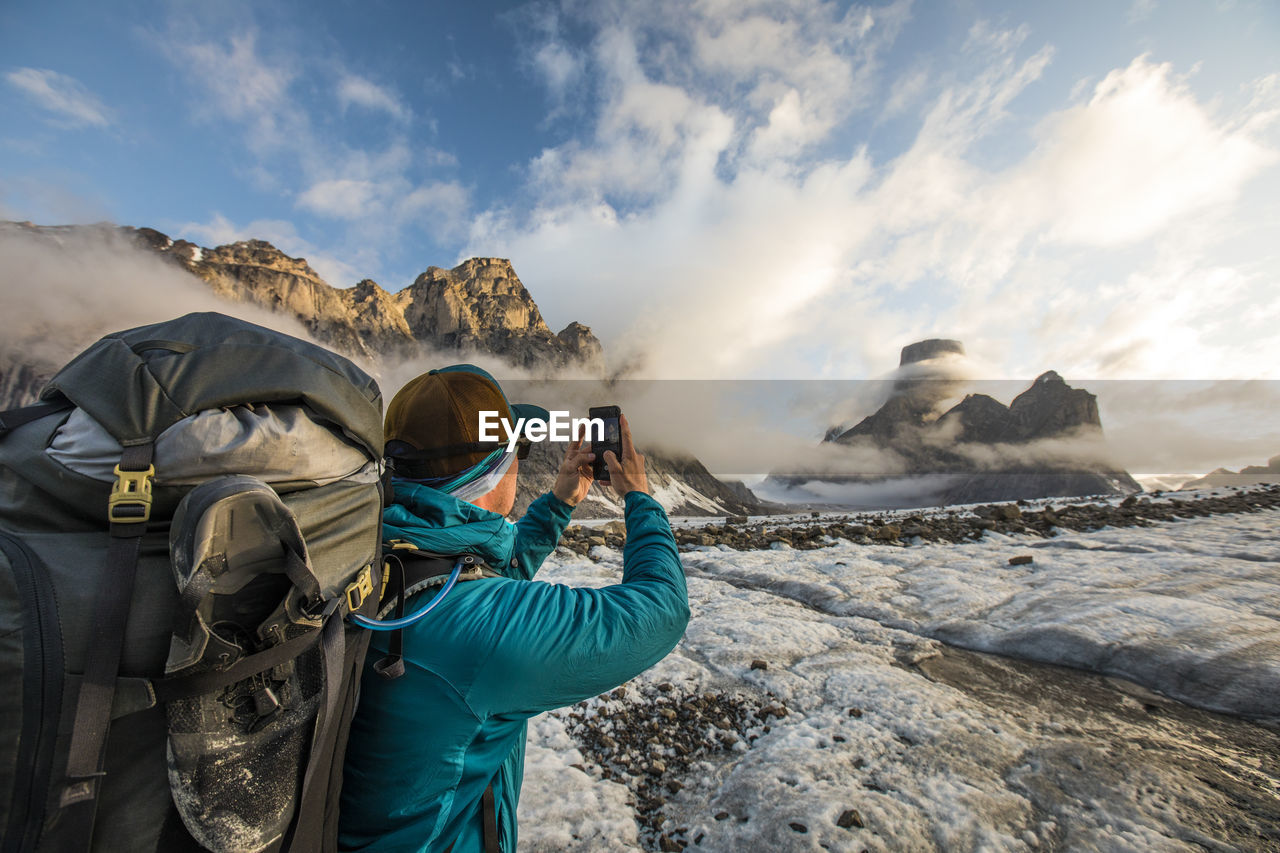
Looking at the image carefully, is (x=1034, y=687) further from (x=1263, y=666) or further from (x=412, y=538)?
(x=412, y=538)

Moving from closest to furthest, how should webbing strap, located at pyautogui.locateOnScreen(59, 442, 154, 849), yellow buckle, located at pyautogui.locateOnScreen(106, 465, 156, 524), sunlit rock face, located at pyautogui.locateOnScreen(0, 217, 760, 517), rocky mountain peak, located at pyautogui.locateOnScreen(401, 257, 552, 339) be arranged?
webbing strap, located at pyautogui.locateOnScreen(59, 442, 154, 849), yellow buckle, located at pyautogui.locateOnScreen(106, 465, 156, 524), sunlit rock face, located at pyautogui.locateOnScreen(0, 217, 760, 517), rocky mountain peak, located at pyautogui.locateOnScreen(401, 257, 552, 339)

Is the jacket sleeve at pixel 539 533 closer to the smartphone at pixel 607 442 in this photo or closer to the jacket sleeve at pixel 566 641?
the smartphone at pixel 607 442

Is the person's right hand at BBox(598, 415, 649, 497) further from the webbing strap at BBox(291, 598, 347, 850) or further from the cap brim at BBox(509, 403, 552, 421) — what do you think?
the webbing strap at BBox(291, 598, 347, 850)

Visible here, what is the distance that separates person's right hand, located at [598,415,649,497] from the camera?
8.26ft

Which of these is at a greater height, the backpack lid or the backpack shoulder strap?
the backpack lid

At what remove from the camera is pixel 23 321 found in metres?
95.6

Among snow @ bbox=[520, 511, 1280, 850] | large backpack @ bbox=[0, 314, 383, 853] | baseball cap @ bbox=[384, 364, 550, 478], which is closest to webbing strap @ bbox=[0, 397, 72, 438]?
large backpack @ bbox=[0, 314, 383, 853]

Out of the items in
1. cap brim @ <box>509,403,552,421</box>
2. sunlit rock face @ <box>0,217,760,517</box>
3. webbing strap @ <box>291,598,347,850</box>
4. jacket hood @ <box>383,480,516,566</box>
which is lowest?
webbing strap @ <box>291,598,347,850</box>

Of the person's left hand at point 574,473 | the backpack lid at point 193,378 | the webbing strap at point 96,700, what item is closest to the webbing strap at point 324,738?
the webbing strap at point 96,700

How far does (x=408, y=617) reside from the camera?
1.48m

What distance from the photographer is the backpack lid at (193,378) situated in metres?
1.10

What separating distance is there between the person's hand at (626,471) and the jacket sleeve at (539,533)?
659 millimetres

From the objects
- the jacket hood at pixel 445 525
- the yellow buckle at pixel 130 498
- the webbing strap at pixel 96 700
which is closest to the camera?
the webbing strap at pixel 96 700

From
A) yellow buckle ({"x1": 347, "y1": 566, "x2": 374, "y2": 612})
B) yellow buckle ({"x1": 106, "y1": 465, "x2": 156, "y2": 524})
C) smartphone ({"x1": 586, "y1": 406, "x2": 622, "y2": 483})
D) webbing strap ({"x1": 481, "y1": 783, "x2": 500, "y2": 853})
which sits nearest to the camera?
yellow buckle ({"x1": 106, "y1": 465, "x2": 156, "y2": 524})
